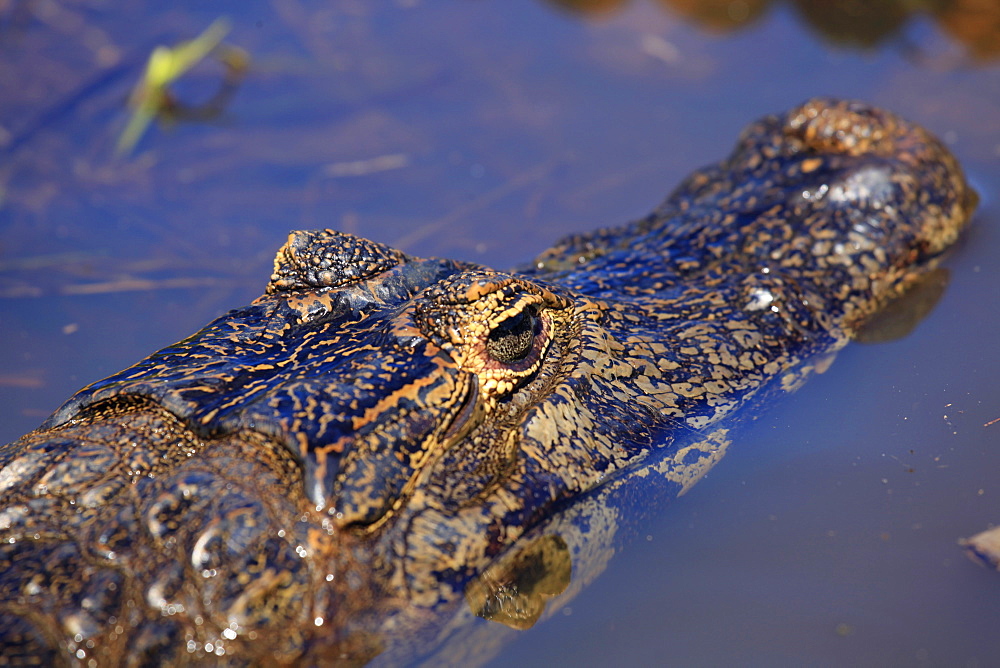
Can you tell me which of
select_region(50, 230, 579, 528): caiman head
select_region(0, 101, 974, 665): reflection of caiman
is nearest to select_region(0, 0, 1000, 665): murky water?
select_region(0, 101, 974, 665): reflection of caiman

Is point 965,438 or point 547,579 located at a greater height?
point 547,579

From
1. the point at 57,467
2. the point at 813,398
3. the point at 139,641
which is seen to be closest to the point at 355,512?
the point at 139,641

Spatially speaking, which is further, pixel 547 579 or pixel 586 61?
pixel 586 61

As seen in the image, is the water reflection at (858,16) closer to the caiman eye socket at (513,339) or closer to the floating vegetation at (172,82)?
the floating vegetation at (172,82)

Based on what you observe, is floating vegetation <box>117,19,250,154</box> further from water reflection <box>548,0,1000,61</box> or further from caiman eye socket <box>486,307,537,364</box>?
caiman eye socket <box>486,307,537,364</box>

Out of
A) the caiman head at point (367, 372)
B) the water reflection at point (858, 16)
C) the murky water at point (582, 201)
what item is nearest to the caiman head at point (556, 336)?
the caiman head at point (367, 372)

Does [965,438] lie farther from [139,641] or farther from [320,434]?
[139,641]

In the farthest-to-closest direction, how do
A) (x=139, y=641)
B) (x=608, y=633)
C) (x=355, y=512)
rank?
1. (x=608, y=633)
2. (x=355, y=512)
3. (x=139, y=641)
